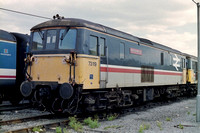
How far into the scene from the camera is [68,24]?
898 cm

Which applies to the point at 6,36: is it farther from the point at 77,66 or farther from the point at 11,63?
the point at 77,66

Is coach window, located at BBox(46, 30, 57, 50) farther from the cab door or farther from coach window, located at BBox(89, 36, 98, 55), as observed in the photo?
the cab door

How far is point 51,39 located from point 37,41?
79 cm

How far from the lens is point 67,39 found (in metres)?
8.91

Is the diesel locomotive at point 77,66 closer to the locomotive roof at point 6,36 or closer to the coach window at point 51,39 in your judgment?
the coach window at point 51,39

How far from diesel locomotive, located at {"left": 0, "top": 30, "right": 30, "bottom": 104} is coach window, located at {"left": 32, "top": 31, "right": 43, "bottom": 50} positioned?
2119 millimetres

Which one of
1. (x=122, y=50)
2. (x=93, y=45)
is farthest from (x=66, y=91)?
(x=122, y=50)

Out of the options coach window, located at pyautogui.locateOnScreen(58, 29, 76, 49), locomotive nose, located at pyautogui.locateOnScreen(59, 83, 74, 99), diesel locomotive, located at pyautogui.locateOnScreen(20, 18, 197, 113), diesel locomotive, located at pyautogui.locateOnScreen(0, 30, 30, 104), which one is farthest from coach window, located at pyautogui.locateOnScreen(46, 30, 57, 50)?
diesel locomotive, located at pyautogui.locateOnScreen(0, 30, 30, 104)

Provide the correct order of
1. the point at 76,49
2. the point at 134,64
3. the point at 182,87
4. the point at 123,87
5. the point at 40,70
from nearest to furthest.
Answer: the point at 76,49 < the point at 40,70 < the point at 123,87 < the point at 134,64 < the point at 182,87

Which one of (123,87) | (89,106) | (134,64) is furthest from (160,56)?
(89,106)

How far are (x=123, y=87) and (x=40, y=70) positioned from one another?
3.92 meters

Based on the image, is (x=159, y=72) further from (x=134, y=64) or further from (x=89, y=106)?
(x=89, y=106)

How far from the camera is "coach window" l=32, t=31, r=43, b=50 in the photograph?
9.50 m

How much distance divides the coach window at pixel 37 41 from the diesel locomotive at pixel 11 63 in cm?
212
